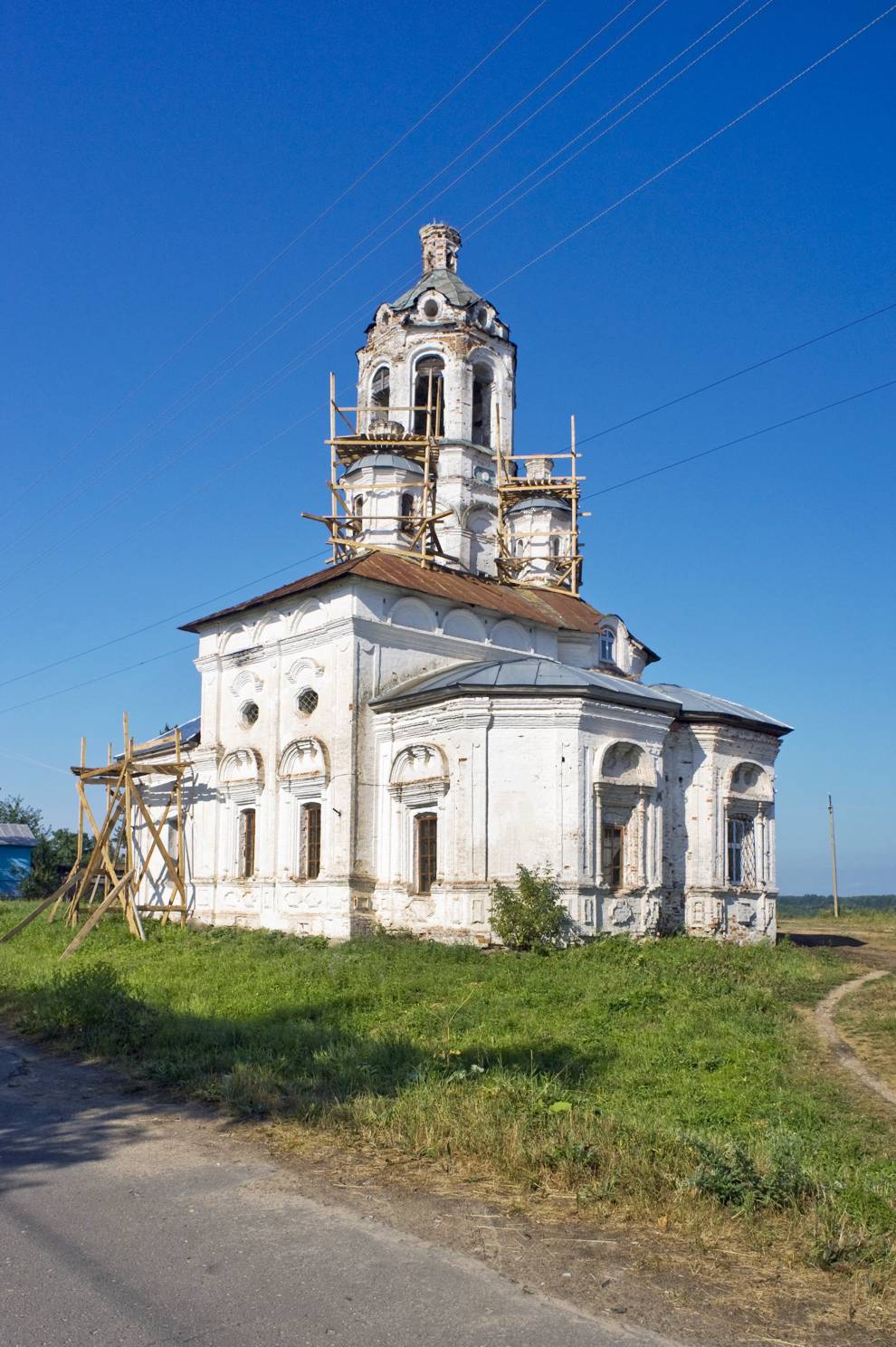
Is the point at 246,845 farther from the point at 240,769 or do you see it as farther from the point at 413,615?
the point at 413,615

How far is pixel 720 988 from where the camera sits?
49.5ft

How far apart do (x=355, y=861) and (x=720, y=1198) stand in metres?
15.1

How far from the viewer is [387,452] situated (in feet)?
99.1

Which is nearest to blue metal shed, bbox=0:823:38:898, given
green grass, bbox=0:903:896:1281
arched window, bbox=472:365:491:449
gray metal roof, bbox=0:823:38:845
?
gray metal roof, bbox=0:823:38:845

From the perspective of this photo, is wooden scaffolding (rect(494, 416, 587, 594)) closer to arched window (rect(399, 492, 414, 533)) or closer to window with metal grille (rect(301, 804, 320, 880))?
arched window (rect(399, 492, 414, 533))

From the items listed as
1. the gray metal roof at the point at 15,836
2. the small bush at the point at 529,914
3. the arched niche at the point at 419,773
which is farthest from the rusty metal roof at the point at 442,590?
the gray metal roof at the point at 15,836

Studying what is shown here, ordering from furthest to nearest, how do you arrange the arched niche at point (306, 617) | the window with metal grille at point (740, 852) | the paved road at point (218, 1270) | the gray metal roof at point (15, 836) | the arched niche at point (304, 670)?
the gray metal roof at point (15, 836) < the window with metal grille at point (740, 852) < the arched niche at point (306, 617) < the arched niche at point (304, 670) < the paved road at point (218, 1270)

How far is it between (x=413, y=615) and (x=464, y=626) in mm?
1424

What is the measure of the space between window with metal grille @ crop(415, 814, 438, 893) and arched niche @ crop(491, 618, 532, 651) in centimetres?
503

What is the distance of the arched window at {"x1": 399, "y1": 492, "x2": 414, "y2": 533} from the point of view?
96.5 feet

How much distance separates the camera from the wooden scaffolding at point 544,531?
32375 mm

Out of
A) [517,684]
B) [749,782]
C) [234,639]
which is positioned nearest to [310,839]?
[234,639]

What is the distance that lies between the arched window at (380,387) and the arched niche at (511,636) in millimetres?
10551

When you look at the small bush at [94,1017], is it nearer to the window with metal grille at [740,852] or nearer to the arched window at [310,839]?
the arched window at [310,839]
